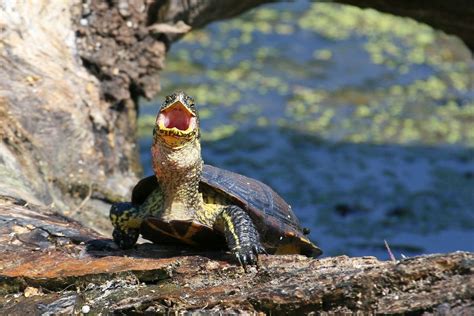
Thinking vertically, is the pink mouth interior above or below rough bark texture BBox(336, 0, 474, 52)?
above

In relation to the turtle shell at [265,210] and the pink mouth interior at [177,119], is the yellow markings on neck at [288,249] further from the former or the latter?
the pink mouth interior at [177,119]

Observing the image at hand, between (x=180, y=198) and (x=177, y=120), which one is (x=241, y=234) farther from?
(x=177, y=120)

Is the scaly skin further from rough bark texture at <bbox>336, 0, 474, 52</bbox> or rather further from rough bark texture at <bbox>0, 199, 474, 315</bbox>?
rough bark texture at <bbox>336, 0, 474, 52</bbox>

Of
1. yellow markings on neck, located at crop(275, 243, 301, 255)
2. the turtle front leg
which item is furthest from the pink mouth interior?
yellow markings on neck, located at crop(275, 243, 301, 255)

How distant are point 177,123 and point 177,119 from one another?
2 cm

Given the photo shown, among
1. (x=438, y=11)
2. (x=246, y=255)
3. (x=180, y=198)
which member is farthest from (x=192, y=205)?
(x=438, y=11)

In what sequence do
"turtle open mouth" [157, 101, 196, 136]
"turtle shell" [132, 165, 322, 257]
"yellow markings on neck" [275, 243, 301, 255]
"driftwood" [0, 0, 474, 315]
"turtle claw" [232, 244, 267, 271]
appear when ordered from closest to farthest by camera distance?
1. "driftwood" [0, 0, 474, 315]
2. "turtle claw" [232, 244, 267, 271]
3. "turtle open mouth" [157, 101, 196, 136]
4. "turtle shell" [132, 165, 322, 257]
5. "yellow markings on neck" [275, 243, 301, 255]

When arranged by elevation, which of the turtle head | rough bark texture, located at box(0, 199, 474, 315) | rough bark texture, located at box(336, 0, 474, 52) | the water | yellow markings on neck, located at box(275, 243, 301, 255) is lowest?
the water

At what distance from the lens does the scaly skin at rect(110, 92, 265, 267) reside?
3.91 metres

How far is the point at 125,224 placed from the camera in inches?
165

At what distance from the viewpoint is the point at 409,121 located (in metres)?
9.47

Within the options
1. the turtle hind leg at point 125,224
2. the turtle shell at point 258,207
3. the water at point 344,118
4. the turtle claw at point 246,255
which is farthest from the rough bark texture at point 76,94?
the water at point 344,118

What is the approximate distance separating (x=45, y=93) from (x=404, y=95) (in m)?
5.41

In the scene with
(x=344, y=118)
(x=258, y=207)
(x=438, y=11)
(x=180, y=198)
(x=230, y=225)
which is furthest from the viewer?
(x=344, y=118)
